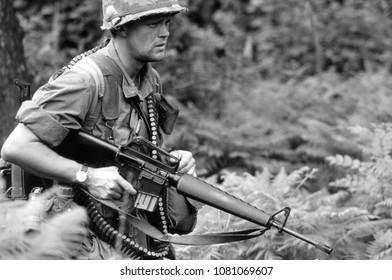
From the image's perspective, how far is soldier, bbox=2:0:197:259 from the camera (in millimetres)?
3744

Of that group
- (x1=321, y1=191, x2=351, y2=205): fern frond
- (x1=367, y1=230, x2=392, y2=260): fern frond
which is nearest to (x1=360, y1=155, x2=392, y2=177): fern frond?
(x1=321, y1=191, x2=351, y2=205): fern frond

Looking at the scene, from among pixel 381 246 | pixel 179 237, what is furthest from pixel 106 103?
pixel 381 246

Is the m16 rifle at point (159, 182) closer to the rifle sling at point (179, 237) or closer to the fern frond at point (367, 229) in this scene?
the rifle sling at point (179, 237)

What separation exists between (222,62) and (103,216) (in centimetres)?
750

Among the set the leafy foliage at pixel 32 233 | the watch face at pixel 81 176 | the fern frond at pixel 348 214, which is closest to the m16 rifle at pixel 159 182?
the watch face at pixel 81 176

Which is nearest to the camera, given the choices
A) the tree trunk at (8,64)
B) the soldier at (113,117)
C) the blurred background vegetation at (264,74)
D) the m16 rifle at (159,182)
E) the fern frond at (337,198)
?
the soldier at (113,117)

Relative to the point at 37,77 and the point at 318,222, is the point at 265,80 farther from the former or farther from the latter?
the point at 318,222

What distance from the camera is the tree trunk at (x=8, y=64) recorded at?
20.9ft

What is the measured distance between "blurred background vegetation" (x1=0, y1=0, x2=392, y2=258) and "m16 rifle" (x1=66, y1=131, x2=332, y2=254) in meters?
1.85

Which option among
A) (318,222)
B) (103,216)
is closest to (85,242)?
(103,216)

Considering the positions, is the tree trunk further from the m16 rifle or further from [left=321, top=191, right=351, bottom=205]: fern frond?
[left=321, top=191, right=351, bottom=205]: fern frond

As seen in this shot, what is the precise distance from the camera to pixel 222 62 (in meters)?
11.3

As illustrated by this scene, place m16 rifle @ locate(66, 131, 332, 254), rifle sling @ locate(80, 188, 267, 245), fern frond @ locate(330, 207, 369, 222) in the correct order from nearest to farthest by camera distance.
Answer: m16 rifle @ locate(66, 131, 332, 254) → rifle sling @ locate(80, 188, 267, 245) → fern frond @ locate(330, 207, 369, 222)

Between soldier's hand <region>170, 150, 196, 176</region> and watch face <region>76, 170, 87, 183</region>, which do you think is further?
soldier's hand <region>170, 150, 196, 176</region>
